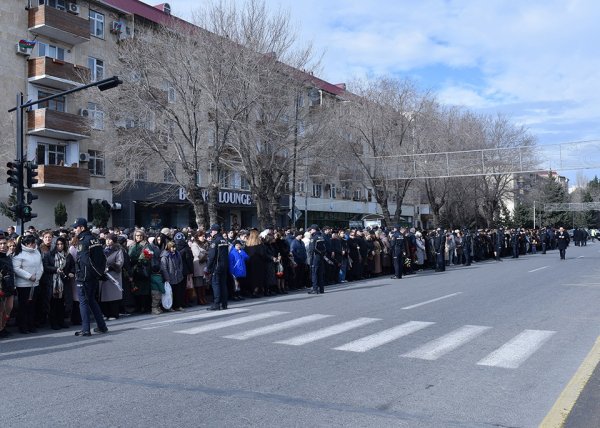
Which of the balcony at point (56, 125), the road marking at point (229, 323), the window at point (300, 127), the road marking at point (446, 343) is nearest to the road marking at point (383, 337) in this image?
the road marking at point (446, 343)

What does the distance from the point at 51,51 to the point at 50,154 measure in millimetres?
5665

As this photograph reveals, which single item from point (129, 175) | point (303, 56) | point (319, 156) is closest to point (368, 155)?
point (319, 156)

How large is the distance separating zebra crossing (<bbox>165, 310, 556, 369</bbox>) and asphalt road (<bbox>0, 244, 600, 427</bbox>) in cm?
3

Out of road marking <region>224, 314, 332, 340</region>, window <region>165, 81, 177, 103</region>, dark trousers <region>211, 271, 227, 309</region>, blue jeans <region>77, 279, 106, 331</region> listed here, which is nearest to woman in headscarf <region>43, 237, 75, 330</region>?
blue jeans <region>77, 279, 106, 331</region>

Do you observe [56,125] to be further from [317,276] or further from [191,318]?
[191,318]

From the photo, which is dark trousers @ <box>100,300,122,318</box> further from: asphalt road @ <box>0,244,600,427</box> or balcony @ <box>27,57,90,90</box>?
balcony @ <box>27,57,90,90</box>

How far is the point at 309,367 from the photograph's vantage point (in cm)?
765

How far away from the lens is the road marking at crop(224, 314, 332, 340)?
9945 mm

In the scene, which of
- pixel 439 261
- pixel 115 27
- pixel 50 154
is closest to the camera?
pixel 439 261

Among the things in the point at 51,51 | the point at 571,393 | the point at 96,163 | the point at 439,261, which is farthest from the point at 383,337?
the point at 51,51

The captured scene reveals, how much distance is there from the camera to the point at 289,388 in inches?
261

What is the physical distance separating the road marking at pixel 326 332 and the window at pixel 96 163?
91.0 ft

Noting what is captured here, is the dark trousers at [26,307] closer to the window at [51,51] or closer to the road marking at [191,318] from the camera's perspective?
the road marking at [191,318]

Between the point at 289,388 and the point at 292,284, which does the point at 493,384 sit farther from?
the point at 292,284
